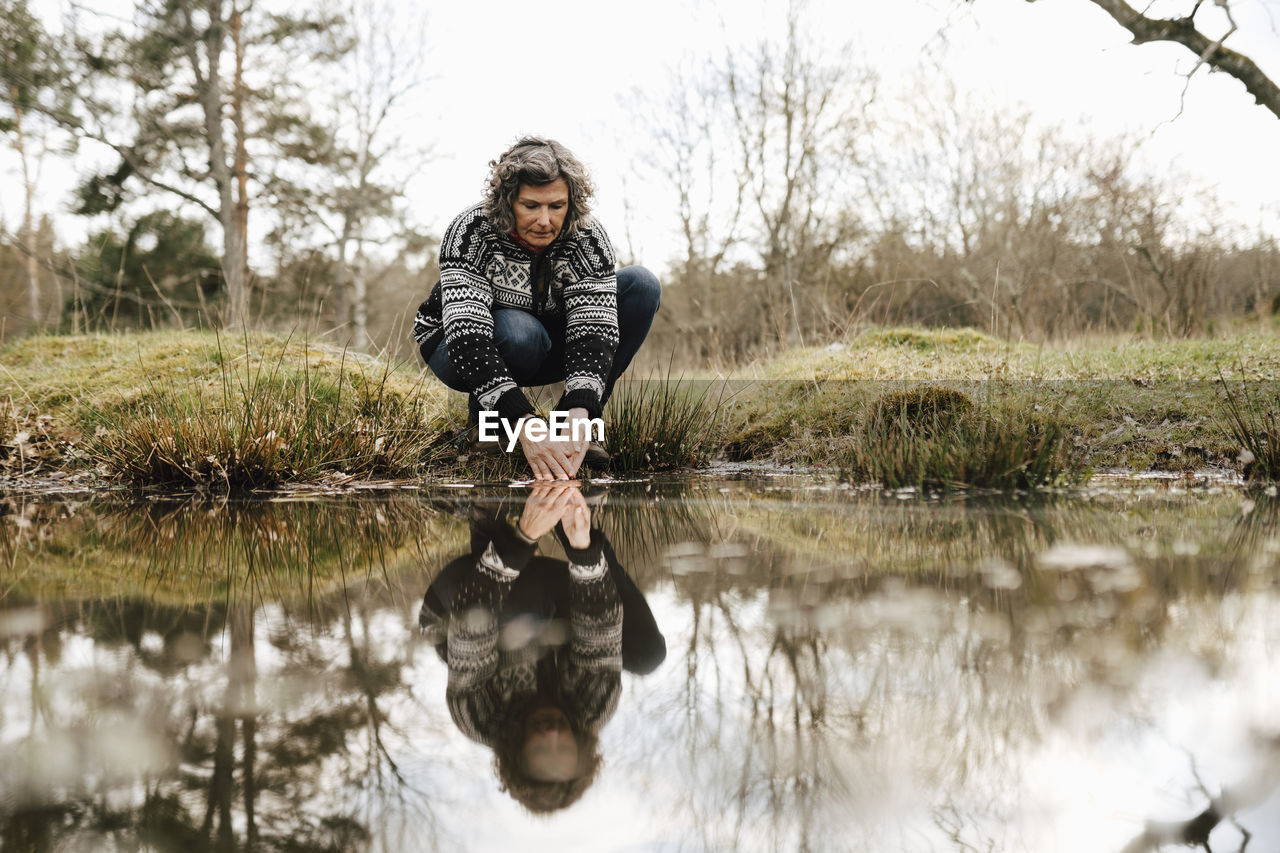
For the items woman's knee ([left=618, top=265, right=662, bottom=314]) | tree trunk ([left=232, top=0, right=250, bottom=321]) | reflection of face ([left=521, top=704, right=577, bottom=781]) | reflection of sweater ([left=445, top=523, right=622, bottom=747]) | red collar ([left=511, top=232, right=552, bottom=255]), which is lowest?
reflection of face ([left=521, top=704, right=577, bottom=781])

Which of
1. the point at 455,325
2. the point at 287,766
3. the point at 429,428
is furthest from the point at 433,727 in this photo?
the point at 429,428

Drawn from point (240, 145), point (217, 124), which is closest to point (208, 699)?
point (217, 124)

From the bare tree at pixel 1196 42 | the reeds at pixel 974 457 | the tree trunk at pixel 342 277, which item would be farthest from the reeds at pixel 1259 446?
the tree trunk at pixel 342 277

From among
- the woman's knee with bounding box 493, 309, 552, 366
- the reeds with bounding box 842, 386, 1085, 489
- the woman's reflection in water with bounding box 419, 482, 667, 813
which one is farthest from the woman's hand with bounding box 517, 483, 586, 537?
the reeds with bounding box 842, 386, 1085, 489

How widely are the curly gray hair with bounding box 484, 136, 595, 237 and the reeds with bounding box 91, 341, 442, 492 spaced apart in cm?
76

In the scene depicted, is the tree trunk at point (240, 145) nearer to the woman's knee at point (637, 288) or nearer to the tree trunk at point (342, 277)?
the tree trunk at point (342, 277)

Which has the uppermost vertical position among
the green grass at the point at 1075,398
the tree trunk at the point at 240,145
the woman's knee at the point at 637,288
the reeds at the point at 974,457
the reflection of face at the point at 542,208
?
the tree trunk at the point at 240,145

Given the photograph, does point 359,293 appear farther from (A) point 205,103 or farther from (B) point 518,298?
(B) point 518,298

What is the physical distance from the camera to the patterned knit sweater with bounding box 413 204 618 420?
116 inches

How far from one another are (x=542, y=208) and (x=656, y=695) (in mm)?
2217

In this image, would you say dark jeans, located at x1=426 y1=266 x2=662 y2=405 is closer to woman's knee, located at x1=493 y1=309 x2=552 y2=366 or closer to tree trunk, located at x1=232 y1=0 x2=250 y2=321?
woman's knee, located at x1=493 y1=309 x2=552 y2=366

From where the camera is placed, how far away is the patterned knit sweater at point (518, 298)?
294 centimetres

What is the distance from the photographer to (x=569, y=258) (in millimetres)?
3160

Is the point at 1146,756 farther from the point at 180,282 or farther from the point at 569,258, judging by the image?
the point at 180,282
